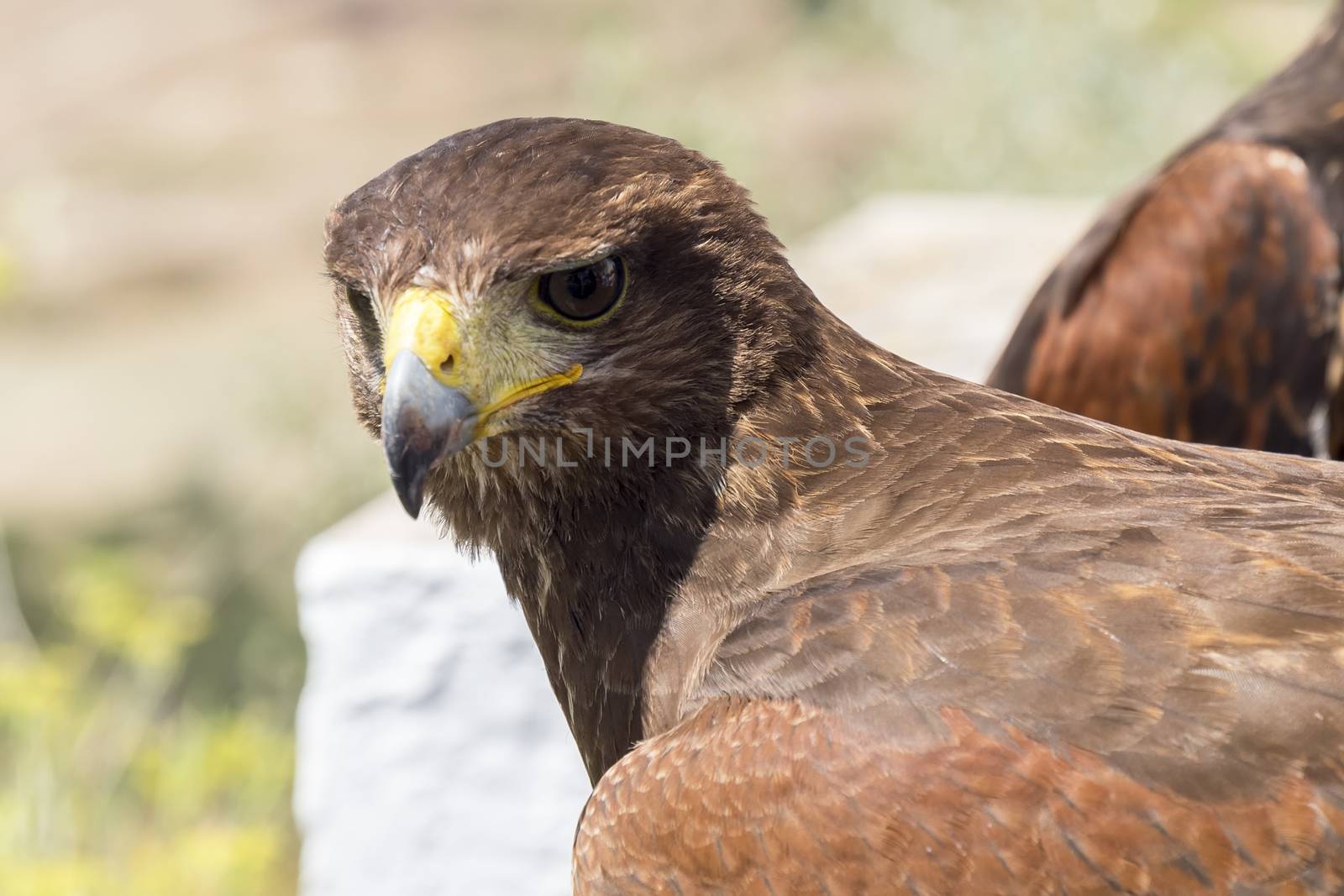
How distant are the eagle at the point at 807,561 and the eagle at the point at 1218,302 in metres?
1.41

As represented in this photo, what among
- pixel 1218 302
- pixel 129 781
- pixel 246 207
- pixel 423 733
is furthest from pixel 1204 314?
pixel 246 207

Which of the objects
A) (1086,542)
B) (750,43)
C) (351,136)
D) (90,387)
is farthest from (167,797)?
(750,43)

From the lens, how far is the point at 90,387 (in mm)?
13133

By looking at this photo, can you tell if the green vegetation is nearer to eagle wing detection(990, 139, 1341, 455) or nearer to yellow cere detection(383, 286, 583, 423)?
eagle wing detection(990, 139, 1341, 455)

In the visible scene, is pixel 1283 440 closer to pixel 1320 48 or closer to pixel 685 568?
pixel 1320 48

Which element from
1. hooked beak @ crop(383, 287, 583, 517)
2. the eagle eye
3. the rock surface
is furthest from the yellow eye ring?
the rock surface

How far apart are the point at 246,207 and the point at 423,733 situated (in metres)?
11.9

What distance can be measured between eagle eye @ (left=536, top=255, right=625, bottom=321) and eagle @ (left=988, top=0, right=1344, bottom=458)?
2.09 metres

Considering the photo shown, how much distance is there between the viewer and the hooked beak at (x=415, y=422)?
212 cm

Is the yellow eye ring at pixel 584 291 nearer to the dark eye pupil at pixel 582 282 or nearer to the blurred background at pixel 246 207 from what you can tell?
the dark eye pupil at pixel 582 282

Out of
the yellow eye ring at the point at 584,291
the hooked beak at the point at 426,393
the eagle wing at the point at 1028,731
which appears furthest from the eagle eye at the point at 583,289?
the eagle wing at the point at 1028,731

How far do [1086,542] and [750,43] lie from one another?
15657 millimetres

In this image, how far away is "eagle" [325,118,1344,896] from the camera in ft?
6.35

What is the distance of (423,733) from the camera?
12.3 ft
